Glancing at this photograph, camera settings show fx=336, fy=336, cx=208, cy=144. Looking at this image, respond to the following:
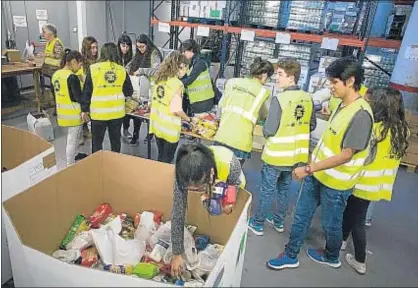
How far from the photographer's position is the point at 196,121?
10.7 feet

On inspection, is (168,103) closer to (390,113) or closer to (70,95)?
(70,95)

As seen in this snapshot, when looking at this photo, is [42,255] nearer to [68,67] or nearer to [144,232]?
[144,232]

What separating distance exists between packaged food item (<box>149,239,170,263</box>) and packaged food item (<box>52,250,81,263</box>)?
0.40m

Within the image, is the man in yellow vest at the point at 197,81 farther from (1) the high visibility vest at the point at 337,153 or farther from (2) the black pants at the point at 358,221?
(2) the black pants at the point at 358,221

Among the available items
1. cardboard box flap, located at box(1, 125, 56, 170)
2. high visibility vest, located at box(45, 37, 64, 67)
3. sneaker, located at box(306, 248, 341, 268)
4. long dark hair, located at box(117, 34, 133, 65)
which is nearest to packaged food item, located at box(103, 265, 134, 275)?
cardboard box flap, located at box(1, 125, 56, 170)

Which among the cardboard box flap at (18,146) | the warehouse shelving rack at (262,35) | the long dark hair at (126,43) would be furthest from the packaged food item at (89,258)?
the warehouse shelving rack at (262,35)

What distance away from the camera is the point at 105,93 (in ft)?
9.87

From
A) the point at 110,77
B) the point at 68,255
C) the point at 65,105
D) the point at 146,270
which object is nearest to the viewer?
the point at 146,270

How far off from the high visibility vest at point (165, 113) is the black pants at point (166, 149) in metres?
0.08

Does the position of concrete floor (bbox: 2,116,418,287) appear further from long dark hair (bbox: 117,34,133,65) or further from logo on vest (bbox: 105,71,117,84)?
long dark hair (bbox: 117,34,133,65)

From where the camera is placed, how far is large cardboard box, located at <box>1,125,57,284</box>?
1.72 meters

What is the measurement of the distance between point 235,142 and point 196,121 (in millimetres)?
704

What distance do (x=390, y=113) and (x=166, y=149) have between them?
6.14ft

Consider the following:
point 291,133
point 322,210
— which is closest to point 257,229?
point 322,210
